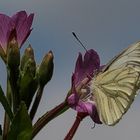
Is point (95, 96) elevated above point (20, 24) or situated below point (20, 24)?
below

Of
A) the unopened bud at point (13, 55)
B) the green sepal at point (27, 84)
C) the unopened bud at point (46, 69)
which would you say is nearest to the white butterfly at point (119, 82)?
the unopened bud at point (46, 69)

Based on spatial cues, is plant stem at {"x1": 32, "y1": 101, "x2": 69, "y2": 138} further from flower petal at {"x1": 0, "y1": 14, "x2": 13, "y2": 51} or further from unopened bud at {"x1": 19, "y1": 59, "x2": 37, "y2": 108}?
flower petal at {"x1": 0, "y1": 14, "x2": 13, "y2": 51}

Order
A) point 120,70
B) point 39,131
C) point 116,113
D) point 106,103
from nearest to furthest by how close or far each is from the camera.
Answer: point 39,131 → point 116,113 → point 106,103 → point 120,70

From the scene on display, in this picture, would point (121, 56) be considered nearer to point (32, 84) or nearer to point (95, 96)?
point (95, 96)

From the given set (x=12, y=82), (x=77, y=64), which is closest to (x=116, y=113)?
(x=77, y=64)

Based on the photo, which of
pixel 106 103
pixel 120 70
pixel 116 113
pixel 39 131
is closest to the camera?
pixel 39 131

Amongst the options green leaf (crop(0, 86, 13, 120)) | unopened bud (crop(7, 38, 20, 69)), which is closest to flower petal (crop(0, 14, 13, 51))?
unopened bud (crop(7, 38, 20, 69))
